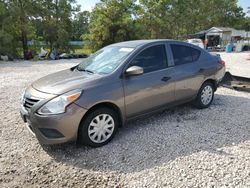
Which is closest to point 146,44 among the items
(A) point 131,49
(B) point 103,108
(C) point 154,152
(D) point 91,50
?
(A) point 131,49

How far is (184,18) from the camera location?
35.8 m

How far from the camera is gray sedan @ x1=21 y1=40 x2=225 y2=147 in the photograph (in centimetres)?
325

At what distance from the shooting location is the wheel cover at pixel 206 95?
16.9 feet

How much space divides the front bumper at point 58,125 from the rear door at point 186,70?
206cm

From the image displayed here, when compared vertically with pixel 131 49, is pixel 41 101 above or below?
below

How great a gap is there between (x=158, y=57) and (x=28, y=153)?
105 inches

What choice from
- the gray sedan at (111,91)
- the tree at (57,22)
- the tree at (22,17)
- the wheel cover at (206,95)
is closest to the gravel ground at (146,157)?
the gray sedan at (111,91)

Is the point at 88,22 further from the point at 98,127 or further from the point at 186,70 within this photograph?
the point at 98,127

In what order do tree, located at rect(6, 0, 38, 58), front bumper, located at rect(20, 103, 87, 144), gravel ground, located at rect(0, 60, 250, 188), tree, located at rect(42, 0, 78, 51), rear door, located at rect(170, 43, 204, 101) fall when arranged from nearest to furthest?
gravel ground, located at rect(0, 60, 250, 188)
front bumper, located at rect(20, 103, 87, 144)
rear door, located at rect(170, 43, 204, 101)
tree, located at rect(6, 0, 38, 58)
tree, located at rect(42, 0, 78, 51)

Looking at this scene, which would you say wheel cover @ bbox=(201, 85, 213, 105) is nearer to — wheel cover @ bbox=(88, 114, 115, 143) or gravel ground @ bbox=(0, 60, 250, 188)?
gravel ground @ bbox=(0, 60, 250, 188)

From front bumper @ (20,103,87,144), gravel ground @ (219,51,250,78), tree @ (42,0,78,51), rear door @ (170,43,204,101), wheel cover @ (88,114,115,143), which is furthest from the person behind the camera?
tree @ (42,0,78,51)

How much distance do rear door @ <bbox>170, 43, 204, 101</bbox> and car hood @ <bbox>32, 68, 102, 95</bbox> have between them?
165cm

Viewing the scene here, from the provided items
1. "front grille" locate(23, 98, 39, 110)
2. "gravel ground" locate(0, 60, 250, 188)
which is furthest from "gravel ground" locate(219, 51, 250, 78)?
"front grille" locate(23, 98, 39, 110)

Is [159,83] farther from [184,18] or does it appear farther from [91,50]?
[184,18]
